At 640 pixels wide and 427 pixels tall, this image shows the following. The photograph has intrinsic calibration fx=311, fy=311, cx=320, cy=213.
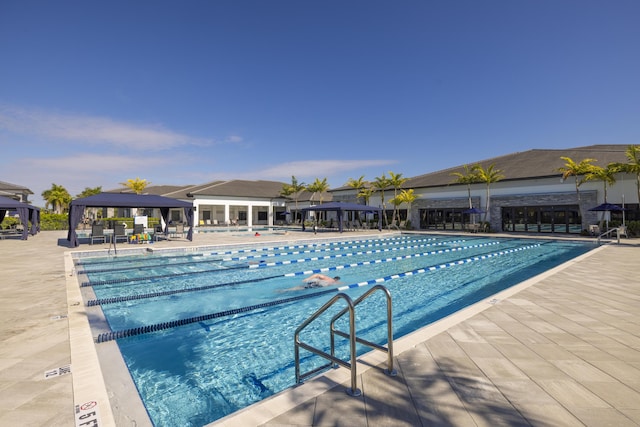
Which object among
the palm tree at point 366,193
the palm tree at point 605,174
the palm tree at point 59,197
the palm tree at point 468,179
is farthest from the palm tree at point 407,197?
the palm tree at point 59,197

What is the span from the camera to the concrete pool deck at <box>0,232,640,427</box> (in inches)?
97.2

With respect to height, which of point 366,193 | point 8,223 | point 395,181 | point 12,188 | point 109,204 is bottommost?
point 8,223

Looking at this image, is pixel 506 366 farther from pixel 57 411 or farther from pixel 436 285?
pixel 436 285

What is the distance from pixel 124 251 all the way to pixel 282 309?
433 inches

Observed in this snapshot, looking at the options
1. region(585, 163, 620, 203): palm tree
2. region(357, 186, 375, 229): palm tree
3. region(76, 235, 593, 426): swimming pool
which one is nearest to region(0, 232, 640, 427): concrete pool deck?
region(76, 235, 593, 426): swimming pool

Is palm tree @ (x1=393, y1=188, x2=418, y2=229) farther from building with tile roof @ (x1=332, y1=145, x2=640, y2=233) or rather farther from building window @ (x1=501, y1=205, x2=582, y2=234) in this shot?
building window @ (x1=501, y1=205, x2=582, y2=234)

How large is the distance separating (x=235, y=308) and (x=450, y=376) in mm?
5180

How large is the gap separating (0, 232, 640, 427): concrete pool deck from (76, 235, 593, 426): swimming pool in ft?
2.83

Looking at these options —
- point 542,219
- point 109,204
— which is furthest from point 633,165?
point 109,204

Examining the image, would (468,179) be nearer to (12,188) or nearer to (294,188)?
(294,188)

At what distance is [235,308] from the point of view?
279 inches

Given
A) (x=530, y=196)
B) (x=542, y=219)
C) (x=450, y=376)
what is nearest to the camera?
(x=450, y=376)

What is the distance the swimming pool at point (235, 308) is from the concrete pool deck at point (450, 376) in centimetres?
86

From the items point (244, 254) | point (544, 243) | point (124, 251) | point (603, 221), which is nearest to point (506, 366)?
point (244, 254)
